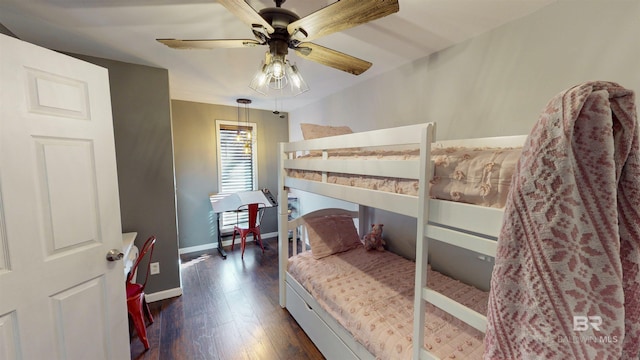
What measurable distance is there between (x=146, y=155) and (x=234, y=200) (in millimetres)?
1464

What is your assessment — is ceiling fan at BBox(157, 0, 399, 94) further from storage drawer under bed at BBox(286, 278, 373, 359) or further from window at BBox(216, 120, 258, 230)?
window at BBox(216, 120, 258, 230)

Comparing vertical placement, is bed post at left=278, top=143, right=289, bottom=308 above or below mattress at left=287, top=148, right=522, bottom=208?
below

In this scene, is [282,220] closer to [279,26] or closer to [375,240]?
[375,240]

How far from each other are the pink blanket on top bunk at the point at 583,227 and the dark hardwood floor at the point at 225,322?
5.74 ft

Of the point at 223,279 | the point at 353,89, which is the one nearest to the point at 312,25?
the point at 353,89

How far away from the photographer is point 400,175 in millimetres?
1158

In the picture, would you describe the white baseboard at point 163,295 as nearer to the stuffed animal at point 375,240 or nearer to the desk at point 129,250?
the desk at point 129,250

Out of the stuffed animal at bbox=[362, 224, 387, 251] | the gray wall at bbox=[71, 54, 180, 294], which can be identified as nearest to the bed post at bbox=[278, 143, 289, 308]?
the stuffed animal at bbox=[362, 224, 387, 251]

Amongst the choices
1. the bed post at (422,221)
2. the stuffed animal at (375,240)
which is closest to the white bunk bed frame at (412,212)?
the bed post at (422,221)

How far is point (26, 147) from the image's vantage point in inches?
44.3

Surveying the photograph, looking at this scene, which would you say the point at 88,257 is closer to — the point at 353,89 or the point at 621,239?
the point at 621,239

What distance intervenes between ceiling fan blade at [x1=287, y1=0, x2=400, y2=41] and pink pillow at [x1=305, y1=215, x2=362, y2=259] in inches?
67.7

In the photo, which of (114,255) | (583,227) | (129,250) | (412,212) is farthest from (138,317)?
(583,227)

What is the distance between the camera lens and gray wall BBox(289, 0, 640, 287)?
1.25 meters
